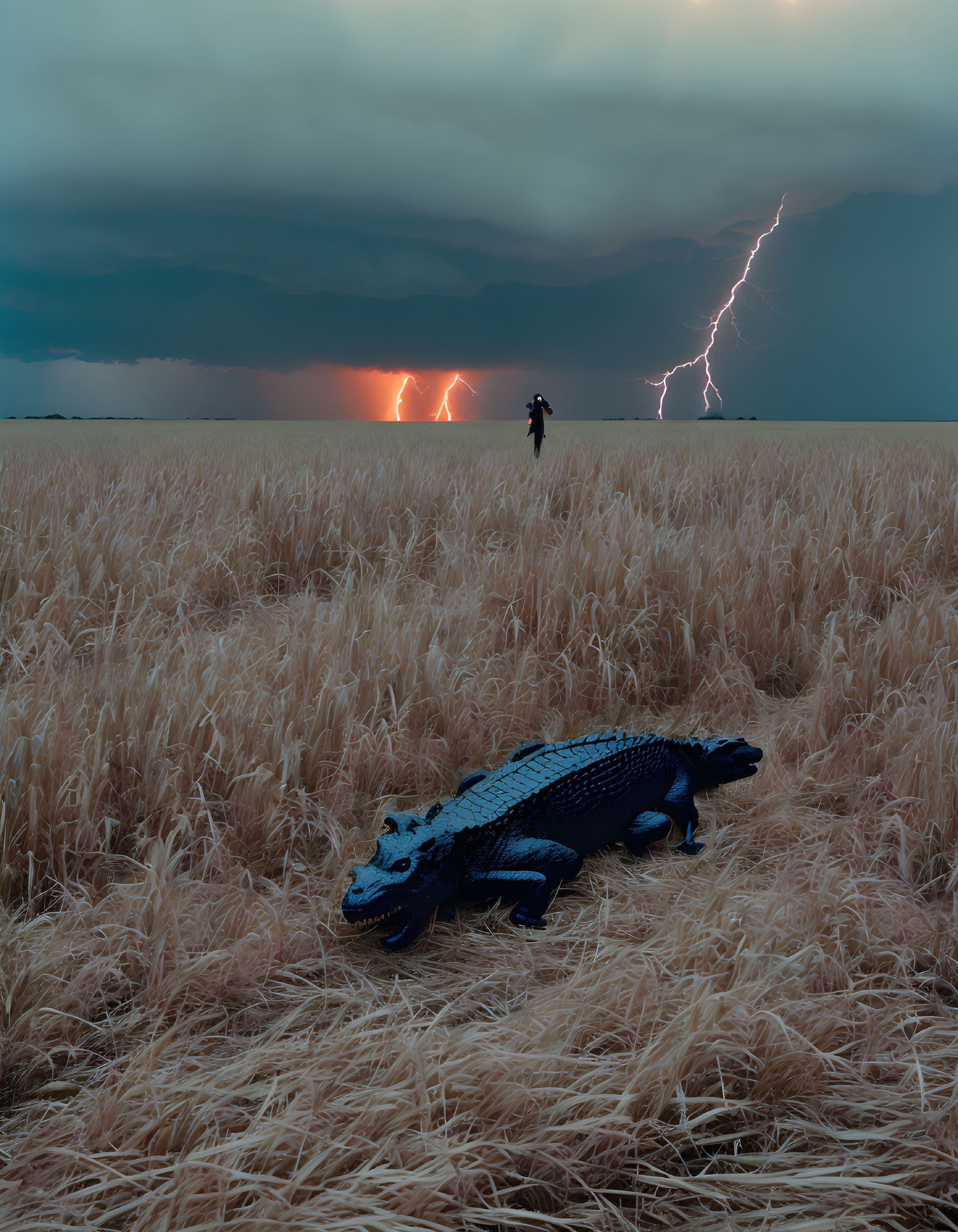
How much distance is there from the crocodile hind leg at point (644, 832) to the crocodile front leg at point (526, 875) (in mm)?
293

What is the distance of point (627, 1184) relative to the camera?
120cm

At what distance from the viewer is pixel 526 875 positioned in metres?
1.86

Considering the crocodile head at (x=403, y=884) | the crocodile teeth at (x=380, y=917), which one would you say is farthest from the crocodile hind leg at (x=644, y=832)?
the crocodile teeth at (x=380, y=917)

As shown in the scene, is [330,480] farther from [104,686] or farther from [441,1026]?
[441,1026]

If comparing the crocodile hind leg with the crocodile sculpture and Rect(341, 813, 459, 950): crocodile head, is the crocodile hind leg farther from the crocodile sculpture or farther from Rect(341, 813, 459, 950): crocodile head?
Rect(341, 813, 459, 950): crocodile head

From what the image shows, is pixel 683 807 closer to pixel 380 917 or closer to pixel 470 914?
pixel 470 914

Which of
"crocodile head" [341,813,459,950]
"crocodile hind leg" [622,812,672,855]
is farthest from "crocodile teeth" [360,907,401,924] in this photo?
"crocodile hind leg" [622,812,672,855]

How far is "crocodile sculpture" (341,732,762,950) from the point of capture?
67.2 inches

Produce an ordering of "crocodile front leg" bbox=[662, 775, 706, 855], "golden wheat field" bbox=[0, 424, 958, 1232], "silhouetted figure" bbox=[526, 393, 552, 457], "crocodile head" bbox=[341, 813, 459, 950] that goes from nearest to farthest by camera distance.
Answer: "golden wheat field" bbox=[0, 424, 958, 1232] → "crocodile head" bbox=[341, 813, 459, 950] → "crocodile front leg" bbox=[662, 775, 706, 855] → "silhouetted figure" bbox=[526, 393, 552, 457]

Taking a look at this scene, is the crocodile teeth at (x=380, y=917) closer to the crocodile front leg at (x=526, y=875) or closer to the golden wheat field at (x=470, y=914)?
the golden wheat field at (x=470, y=914)

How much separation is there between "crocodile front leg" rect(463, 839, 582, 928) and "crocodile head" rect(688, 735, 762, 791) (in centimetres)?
66

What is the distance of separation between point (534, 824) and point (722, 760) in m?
0.80

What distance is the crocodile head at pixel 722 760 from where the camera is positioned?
2.40 m

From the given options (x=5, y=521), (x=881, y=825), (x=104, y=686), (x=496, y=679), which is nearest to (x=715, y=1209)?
(x=881, y=825)
